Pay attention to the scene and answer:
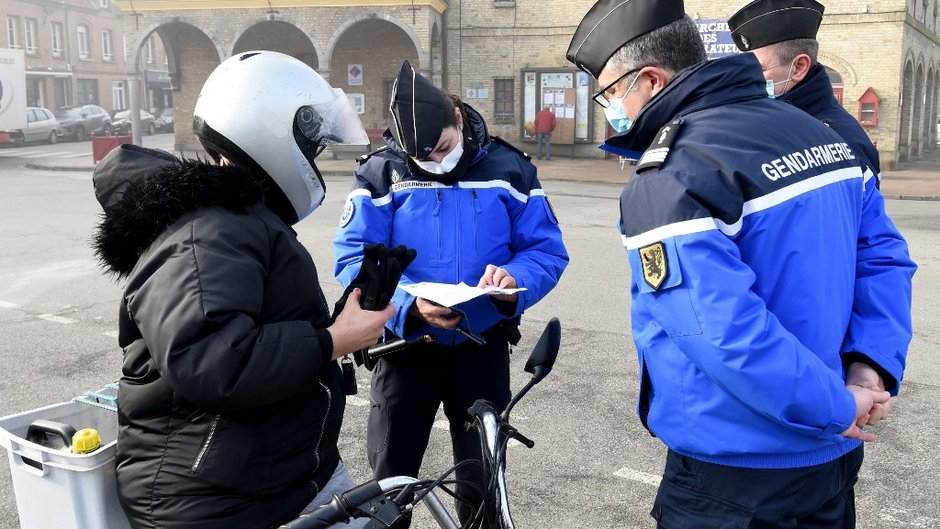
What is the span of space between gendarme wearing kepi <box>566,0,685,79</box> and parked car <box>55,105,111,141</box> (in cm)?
3471

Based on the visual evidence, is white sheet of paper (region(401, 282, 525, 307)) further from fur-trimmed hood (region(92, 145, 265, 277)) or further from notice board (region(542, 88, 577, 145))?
notice board (region(542, 88, 577, 145))

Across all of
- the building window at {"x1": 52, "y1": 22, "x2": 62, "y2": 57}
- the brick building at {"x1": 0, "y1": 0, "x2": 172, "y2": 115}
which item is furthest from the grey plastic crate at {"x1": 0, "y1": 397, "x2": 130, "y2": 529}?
the building window at {"x1": 52, "y1": 22, "x2": 62, "y2": 57}

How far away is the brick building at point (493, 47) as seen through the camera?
75.5 ft

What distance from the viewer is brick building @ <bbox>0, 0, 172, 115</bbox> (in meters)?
44.3

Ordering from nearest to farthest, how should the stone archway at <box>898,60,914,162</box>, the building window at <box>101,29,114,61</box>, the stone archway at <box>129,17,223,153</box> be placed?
1. the stone archway at <box>898,60,914,162</box>
2. the stone archway at <box>129,17,223,153</box>
3. the building window at <box>101,29,114,61</box>

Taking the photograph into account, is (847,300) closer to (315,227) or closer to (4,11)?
(315,227)

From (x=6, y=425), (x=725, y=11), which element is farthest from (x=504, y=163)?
(x=725, y=11)

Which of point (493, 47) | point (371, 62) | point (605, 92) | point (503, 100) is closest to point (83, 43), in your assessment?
point (371, 62)

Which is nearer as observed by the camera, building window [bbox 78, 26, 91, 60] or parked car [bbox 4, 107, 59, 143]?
parked car [bbox 4, 107, 59, 143]

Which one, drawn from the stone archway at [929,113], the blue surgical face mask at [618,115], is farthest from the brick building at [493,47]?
the blue surgical face mask at [618,115]

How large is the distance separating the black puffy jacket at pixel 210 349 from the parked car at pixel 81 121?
34699mm

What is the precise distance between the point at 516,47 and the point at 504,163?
77.5ft

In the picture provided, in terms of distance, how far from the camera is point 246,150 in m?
2.10

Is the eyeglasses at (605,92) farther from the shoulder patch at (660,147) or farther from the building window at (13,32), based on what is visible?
the building window at (13,32)
